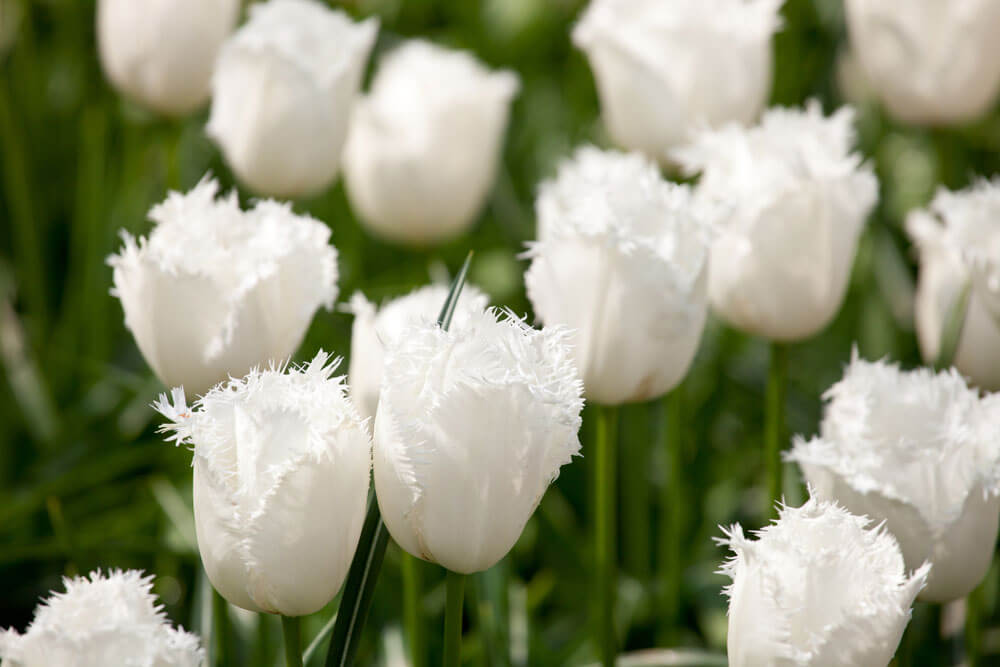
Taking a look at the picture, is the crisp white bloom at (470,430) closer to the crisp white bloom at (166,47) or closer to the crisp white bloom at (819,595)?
the crisp white bloom at (819,595)

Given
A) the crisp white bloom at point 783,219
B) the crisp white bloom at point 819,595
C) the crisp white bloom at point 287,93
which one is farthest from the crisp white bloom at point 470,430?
the crisp white bloom at point 287,93

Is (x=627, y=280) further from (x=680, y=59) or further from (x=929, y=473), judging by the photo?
(x=680, y=59)

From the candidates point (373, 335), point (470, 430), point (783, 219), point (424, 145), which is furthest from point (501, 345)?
point (424, 145)

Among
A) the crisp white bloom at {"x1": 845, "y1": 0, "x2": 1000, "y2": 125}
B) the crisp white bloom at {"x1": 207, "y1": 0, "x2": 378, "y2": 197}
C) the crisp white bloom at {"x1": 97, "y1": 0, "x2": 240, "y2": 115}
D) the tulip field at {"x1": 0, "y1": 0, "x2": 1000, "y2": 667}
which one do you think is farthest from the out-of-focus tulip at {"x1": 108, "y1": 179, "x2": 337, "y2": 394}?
the crisp white bloom at {"x1": 845, "y1": 0, "x2": 1000, "y2": 125}

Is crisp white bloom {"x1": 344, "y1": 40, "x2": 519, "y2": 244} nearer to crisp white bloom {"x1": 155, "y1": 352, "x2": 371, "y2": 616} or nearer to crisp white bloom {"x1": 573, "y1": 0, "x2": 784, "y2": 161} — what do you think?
crisp white bloom {"x1": 573, "y1": 0, "x2": 784, "y2": 161}

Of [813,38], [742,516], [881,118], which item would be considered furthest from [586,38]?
[813,38]

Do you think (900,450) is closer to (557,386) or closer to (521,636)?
(557,386)
